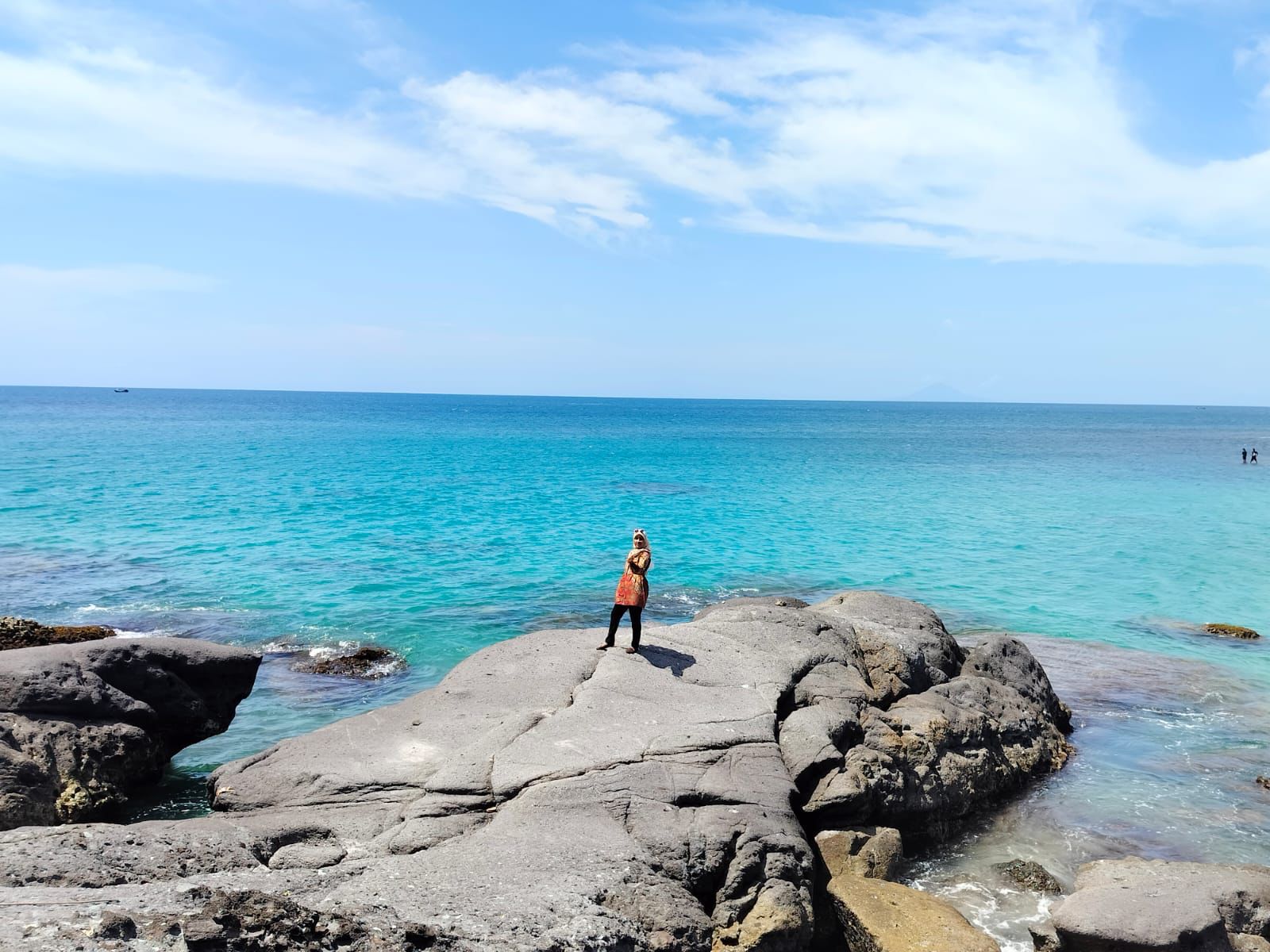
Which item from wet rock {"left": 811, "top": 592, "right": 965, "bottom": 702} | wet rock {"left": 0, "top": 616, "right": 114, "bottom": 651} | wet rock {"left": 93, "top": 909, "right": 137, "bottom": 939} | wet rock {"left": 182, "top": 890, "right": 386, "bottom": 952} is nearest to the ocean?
wet rock {"left": 0, "top": 616, "right": 114, "bottom": 651}

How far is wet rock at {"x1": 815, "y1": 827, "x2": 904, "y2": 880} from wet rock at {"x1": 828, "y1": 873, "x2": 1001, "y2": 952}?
492mm

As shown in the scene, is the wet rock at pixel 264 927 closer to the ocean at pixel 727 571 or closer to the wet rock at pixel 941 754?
the wet rock at pixel 941 754

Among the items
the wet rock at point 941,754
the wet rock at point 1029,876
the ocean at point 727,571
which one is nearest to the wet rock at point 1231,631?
the ocean at point 727,571

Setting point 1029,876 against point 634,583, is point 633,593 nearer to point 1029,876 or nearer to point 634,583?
point 634,583

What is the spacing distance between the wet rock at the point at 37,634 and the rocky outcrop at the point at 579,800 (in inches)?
332

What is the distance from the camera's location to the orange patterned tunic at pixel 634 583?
13.1 meters

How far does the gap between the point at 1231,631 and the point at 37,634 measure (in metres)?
25.1

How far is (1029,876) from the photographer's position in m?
10.4

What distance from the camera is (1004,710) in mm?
13820

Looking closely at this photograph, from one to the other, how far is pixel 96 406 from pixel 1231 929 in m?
178

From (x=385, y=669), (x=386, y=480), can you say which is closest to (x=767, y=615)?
(x=385, y=669)

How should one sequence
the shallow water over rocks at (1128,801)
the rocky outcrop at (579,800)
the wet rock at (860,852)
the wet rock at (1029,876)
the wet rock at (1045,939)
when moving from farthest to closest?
the shallow water over rocks at (1128,801) < the wet rock at (1029,876) < the wet rock at (860,852) < the wet rock at (1045,939) < the rocky outcrop at (579,800)

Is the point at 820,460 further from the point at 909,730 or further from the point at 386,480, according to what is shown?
the point at 909,730

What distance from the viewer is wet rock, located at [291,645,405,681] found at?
Result: 16969 mm
